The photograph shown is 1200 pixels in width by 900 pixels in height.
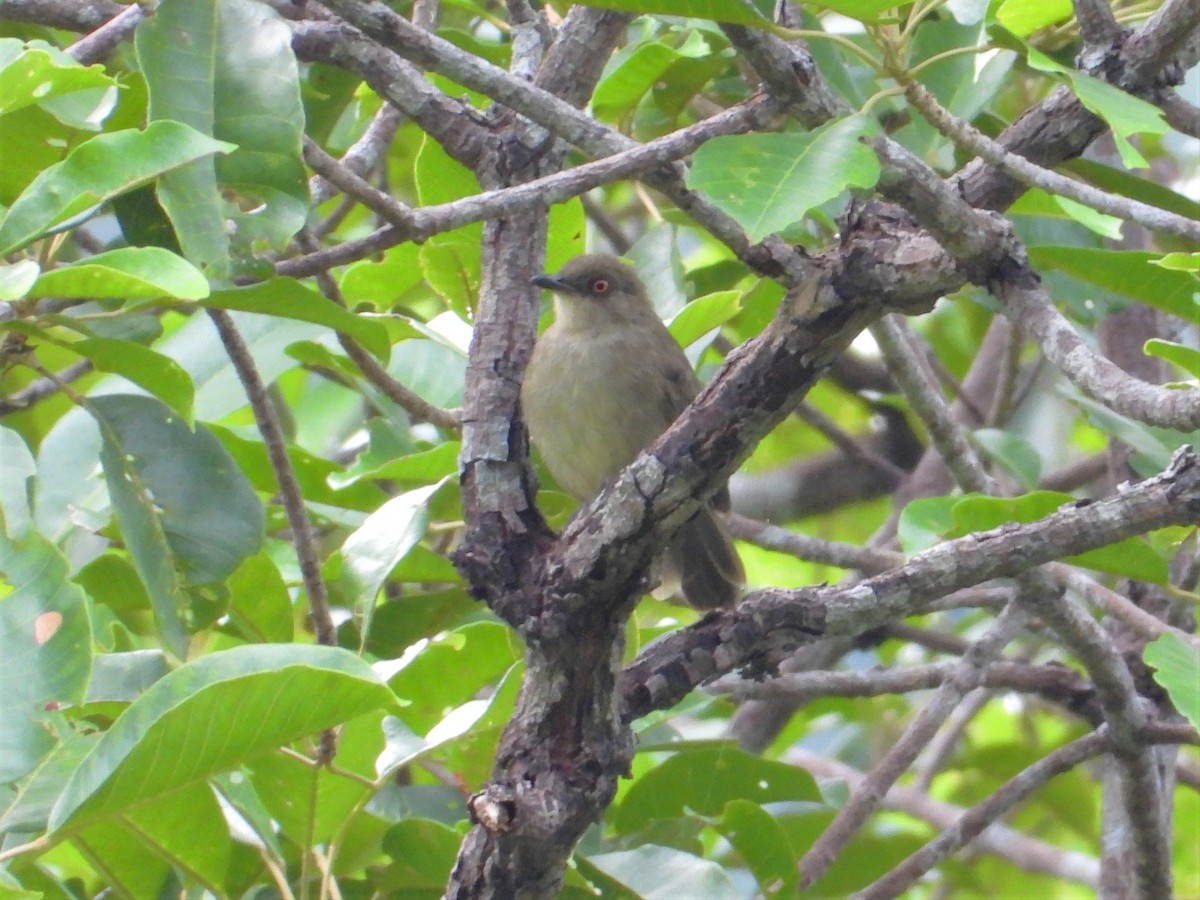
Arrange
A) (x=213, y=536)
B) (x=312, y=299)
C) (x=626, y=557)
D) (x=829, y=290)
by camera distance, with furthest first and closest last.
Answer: (x=213, y=536), (x=312, y=299), (x=626, y=557), (x=829, y=290)

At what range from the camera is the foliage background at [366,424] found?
2.57 meters

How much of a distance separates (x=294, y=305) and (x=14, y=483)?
66cm

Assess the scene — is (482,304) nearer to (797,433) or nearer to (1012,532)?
(1012,532)

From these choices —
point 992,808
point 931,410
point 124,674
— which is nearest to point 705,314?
point 931,410

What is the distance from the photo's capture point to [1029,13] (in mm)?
3371

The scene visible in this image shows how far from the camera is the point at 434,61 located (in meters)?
2.92

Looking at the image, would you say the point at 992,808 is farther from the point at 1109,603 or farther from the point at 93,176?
the point at 93,176

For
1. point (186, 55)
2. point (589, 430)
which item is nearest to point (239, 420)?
point (589, 430)

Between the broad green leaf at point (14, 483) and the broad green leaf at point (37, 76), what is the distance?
0.67 m

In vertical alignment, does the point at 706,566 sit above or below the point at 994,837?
above

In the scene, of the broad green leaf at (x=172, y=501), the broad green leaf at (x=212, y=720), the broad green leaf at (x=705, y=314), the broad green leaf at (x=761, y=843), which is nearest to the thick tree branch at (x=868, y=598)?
the broad green leaf at (x=212, y=720)

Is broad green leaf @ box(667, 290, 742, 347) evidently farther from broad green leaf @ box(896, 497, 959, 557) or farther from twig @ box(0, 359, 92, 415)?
twig @ box(0, 359, 92, 415)

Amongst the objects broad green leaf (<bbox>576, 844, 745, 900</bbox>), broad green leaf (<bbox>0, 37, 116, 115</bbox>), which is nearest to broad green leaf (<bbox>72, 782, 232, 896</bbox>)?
broad green leaf (<bbox>576, 844, 745, 900</bbox>)

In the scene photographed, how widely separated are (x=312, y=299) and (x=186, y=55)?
53cm
